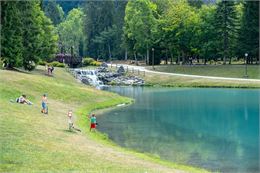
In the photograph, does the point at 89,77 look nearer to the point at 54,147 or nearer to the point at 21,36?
the point at 21,36

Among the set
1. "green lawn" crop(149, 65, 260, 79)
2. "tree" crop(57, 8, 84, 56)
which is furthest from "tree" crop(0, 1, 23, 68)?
"tree" crop(57, 8, 84, 56)

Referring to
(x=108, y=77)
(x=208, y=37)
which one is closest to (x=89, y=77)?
(x=108, y=77)

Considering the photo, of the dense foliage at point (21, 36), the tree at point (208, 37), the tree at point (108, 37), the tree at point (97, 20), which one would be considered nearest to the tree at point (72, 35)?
the tree at point (97, 20)

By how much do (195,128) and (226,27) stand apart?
56009 mm

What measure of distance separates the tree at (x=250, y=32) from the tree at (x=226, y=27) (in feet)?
7.84

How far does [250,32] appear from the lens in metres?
88.2

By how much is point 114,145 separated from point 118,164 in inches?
341

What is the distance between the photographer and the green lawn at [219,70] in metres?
81.8

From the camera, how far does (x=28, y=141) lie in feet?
80.5

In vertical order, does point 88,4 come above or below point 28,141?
above

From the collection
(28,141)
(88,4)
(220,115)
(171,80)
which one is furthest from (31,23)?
(88,4)

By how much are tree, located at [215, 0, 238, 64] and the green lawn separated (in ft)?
13.9

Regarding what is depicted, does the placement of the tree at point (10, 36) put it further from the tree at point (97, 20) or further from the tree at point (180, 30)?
the tree at point (97, 20)

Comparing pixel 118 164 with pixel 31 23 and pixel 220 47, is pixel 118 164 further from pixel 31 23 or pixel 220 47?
pixel 220 47
